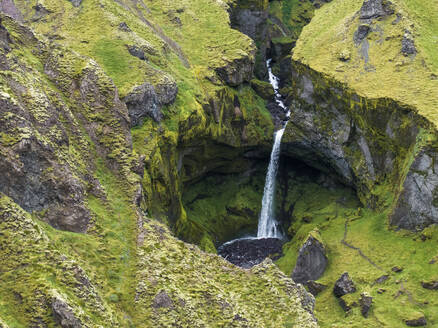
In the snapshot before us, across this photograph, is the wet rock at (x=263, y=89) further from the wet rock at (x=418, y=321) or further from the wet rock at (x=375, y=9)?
the wet rock at (x=418, y=321)

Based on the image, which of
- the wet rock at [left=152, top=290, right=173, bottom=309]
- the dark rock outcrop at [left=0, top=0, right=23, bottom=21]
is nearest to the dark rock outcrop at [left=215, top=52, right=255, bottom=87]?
the dark rock outcrop at [left=0, top=0, right=23, bottom=21]

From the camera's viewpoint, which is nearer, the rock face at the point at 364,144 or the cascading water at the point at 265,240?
the rock face at the point at 364,144

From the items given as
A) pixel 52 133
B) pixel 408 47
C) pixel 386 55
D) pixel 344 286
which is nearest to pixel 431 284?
pixel 344 286

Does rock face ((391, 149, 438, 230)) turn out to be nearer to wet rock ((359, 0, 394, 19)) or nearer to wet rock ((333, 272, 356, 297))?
wet rock ((333, 272, 356, 297))

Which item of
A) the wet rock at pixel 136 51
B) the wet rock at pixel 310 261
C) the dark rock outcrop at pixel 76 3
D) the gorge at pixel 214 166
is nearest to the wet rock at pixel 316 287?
the gorge at pixel 214 166

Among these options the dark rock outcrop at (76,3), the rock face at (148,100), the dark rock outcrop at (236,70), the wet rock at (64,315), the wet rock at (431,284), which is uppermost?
the dark rock outcrop at (76,3)

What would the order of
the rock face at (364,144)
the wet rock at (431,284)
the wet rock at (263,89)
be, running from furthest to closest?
the wet rock at (263,89)
the rock face at (364,144)
the wet rock at (431,284)

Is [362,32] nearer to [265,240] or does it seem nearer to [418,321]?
[265,240]
